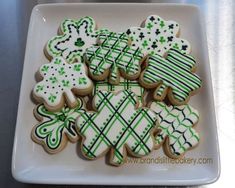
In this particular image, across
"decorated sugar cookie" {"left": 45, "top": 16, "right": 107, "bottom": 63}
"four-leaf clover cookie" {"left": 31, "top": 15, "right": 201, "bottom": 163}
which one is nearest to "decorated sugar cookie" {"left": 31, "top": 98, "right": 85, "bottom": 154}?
"four-leaf clover cookie" {"left": 31, "top": 15, "right": 201, "bottom": 163}

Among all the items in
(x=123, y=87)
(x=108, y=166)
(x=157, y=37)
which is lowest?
(x=108, y=166)

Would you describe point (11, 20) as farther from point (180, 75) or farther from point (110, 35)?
point (180, 75)

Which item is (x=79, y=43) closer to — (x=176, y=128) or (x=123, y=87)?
(x=123, y=87)

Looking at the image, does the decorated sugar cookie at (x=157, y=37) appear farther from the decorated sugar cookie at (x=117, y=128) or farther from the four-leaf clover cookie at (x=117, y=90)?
the decorated sugar cookie at (x=117, y=128)

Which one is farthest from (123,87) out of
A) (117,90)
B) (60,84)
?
(60,84)

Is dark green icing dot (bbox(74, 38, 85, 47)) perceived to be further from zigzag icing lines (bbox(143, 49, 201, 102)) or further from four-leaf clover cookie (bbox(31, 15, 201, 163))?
zigzag icing lines (bbox(143, 49, 201, 102))
